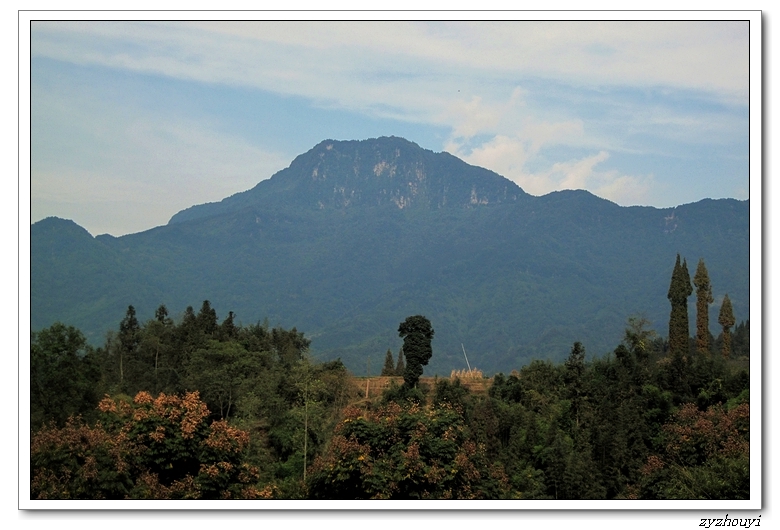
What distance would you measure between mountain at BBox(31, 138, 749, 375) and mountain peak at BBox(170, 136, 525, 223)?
0.60 ft

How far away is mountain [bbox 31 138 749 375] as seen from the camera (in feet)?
209

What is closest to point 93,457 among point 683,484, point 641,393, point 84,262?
point 683,484

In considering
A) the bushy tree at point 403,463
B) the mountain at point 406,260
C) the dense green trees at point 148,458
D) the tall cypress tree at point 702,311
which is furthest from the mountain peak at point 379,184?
the dense green trees at point 148,458

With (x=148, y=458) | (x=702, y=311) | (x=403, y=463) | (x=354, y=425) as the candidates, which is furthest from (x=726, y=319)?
(x=148, y=458)

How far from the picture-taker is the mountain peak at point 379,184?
109 m

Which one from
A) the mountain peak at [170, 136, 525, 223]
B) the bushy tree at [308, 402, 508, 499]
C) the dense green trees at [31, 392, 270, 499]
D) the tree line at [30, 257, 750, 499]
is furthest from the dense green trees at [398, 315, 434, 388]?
the mountain peak at [170, 136, 525, 223]

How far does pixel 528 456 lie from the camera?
17.6 meters

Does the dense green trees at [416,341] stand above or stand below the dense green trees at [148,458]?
above

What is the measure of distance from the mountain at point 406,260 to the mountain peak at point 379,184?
18cm

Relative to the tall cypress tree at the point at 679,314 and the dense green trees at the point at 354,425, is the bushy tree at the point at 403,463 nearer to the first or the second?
the dense green trees at the point at 354,425

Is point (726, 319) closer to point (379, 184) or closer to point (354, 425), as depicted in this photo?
point (354, 425)
